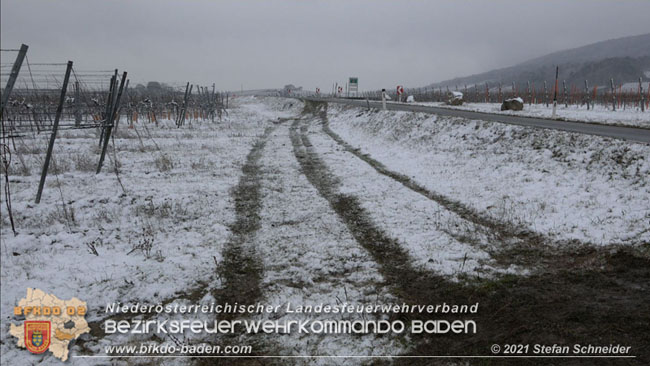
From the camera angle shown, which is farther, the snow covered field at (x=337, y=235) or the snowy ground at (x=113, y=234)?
the snowy ground at (x=113, y=234)

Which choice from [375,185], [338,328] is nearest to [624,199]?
[375,185]

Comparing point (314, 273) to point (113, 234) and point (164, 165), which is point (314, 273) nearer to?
point (113, 234)

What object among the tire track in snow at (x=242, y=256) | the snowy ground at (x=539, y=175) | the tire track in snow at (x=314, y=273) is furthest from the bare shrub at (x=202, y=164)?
the snowy ground at (x=539, y=175)

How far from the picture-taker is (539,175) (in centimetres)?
965

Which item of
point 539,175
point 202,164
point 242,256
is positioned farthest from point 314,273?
point 202,164

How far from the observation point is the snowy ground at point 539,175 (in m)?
6.70

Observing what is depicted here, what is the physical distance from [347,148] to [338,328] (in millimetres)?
13814

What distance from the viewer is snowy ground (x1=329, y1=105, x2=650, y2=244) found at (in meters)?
6.70

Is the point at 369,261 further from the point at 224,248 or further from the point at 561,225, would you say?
the point at 561,225

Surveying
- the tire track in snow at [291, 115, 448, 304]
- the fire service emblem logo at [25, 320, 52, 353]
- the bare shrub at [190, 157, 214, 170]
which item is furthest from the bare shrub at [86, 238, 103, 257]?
the bare shrub at [190, 157, 214, 170]

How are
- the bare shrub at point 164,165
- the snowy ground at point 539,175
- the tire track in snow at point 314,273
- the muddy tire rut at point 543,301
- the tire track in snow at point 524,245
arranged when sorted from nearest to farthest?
the muddy tire rut at point 543,301
the tire track in snow at point 314,273
the tire track in snow at point 524,245
the snowy ground at point 539,175
the bare shrub at point 164,165

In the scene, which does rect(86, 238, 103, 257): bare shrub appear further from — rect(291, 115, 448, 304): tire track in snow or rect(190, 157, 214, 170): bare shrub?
rect(190, 157, 214, 170): bare shrub

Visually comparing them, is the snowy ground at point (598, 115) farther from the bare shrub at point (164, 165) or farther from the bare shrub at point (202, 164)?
the bare shrub at point (164, 165)

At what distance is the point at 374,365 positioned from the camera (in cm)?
341
